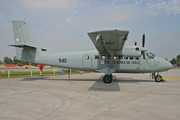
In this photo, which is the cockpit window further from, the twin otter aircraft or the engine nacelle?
the engine nacelle

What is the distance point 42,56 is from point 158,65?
39.1 feet

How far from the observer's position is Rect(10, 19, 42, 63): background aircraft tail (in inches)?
543

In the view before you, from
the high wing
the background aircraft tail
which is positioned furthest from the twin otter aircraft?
the high wing

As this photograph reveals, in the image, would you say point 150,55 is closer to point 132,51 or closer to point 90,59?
point 132,51

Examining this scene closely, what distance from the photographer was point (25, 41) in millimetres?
13945

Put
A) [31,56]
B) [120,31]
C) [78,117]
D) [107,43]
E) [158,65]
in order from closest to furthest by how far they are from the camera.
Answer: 1. [78,117]
2. [120,31]
3. [107,43]
4. [158,65]
5. [31,56]

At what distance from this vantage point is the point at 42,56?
14.2 meters

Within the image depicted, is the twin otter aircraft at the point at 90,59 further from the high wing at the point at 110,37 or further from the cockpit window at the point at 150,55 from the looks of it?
the high wing at the point at 110,37

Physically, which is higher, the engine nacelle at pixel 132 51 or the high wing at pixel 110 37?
the high wing at pixel 110 37

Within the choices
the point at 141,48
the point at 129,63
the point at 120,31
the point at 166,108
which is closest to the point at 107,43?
the point at 120,31

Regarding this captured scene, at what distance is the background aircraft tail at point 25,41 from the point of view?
1378 centimetres

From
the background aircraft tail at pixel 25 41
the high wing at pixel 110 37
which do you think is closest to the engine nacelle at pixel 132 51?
the high wing at pixel 110 37

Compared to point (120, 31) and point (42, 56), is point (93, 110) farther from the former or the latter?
point (42, 56)

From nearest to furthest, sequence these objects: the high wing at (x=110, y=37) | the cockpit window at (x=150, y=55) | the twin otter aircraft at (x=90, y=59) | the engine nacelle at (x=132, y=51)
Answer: the high wing at (x=110, y=37)
the engine nacelle at (x=132, y=51)
the twin otter aircraft at (x=90, y=59)
the cockpit window at (x=150, y=55)
